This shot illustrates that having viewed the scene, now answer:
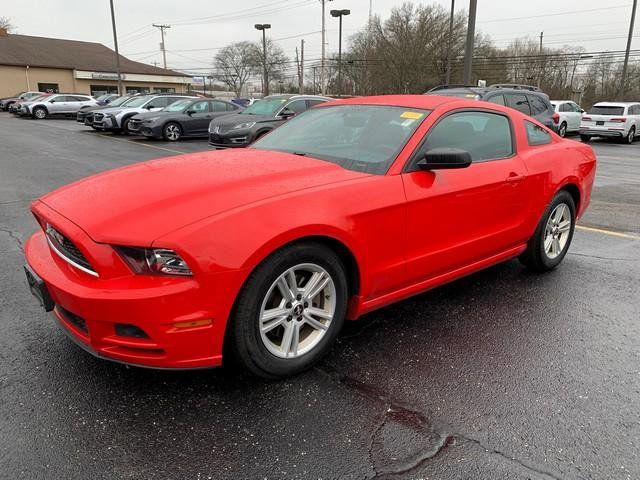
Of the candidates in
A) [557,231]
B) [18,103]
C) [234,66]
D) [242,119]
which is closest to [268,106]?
[242,119]

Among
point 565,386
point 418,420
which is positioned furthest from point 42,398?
point 565,386

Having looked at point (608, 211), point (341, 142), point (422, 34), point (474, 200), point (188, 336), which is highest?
point (422, 34)

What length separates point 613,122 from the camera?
19.5 m

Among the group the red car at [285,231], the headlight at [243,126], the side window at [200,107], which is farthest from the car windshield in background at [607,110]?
the red car at [285,231]

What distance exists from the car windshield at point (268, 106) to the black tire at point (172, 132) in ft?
12.4

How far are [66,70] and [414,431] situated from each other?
2135 inches

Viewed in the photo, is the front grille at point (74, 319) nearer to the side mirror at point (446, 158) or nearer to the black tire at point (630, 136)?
the side mirror at point (446, 158)

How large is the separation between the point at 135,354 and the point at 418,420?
55.3 inches

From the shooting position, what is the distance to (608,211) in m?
7.21

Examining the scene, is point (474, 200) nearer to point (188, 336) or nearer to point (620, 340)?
point (620, 340)

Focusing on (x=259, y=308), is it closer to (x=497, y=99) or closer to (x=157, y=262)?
(x=157, y=262)

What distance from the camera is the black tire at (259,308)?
247 cm

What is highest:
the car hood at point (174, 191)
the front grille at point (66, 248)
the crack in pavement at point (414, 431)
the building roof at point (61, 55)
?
the building roof at point (61, 55)

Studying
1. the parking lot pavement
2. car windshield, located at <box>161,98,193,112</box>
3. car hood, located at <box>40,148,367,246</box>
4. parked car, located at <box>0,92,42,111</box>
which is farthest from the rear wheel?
car hood, located at <box>40,148,367,246</box>
